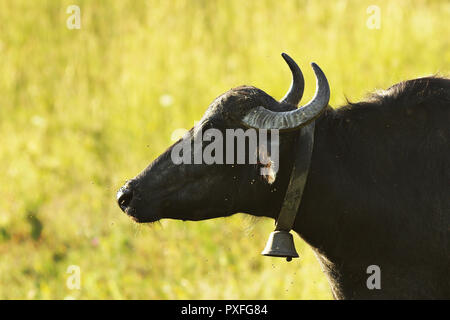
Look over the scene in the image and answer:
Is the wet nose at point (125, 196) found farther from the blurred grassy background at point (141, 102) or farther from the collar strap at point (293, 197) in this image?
the blurred grassy background at point (141, 102)

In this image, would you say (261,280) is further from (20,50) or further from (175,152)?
(20,50)

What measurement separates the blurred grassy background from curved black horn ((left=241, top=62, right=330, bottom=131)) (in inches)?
126

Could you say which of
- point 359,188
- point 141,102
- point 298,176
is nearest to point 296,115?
point 298,176

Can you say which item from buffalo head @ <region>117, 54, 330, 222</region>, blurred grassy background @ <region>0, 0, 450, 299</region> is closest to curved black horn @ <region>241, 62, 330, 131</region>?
buffalo head @ <region>117, 54, 330, 222</region>

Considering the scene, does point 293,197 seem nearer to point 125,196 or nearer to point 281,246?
point 281,246

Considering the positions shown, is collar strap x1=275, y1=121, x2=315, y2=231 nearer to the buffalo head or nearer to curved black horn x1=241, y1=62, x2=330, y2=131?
the buffalo head

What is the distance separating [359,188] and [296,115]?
1.94 ft

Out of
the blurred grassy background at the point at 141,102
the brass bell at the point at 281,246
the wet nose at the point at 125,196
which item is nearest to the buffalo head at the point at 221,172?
the wet nose at the point at 125,196

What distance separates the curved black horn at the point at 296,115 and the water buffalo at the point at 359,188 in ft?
0.16

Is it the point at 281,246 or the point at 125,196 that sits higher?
the point at 125,196

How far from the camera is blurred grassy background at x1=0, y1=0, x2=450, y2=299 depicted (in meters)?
8.48

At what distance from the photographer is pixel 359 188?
14.9 ft

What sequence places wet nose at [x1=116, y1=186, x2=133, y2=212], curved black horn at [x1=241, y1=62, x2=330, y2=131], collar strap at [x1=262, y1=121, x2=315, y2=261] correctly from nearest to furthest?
curved black horn at [x1=241, y1=62, x2=330, y2=131]
collar strap at [x1=262, y1=121, x2=315, y2=261]
wet nose at [x1=116, y1=186, x2=133, y2=212]
